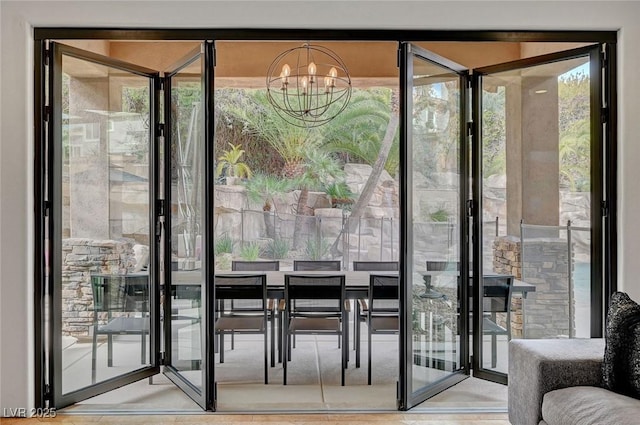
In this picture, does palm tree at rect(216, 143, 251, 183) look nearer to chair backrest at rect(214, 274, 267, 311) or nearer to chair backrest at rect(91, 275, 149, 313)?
chair backrest at rect(214, 274, 267, 311)

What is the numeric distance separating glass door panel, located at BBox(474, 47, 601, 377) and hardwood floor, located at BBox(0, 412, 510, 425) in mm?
652

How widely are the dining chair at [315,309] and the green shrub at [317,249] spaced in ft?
13.8

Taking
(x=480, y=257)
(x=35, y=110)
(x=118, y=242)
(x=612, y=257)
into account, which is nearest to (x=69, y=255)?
(x=118, y=242)

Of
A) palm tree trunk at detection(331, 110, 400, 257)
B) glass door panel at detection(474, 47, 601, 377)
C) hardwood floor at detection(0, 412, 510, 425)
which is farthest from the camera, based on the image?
palm tree trunk at detection(331, 110, 400, 257)

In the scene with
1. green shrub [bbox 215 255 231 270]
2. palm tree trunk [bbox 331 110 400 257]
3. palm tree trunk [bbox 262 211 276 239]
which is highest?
palm tree trunk [bbox 331 110 400 257]

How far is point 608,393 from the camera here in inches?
86.3

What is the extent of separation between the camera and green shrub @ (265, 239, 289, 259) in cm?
875

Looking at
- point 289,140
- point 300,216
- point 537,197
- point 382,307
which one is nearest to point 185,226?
point 382,307

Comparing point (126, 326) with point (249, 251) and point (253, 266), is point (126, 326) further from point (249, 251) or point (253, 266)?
point (249, 251)

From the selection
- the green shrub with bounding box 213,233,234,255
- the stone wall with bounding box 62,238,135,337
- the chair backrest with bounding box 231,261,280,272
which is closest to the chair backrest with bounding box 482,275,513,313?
the chair backrest with bounding box 231,261,280,272

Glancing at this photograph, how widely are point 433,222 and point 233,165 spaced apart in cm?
581

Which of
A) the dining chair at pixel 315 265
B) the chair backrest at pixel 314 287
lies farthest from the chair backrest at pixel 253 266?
the chair backrest at pixel 314 287

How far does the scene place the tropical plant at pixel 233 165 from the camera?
8.78 m

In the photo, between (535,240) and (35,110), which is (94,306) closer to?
(35,110)
